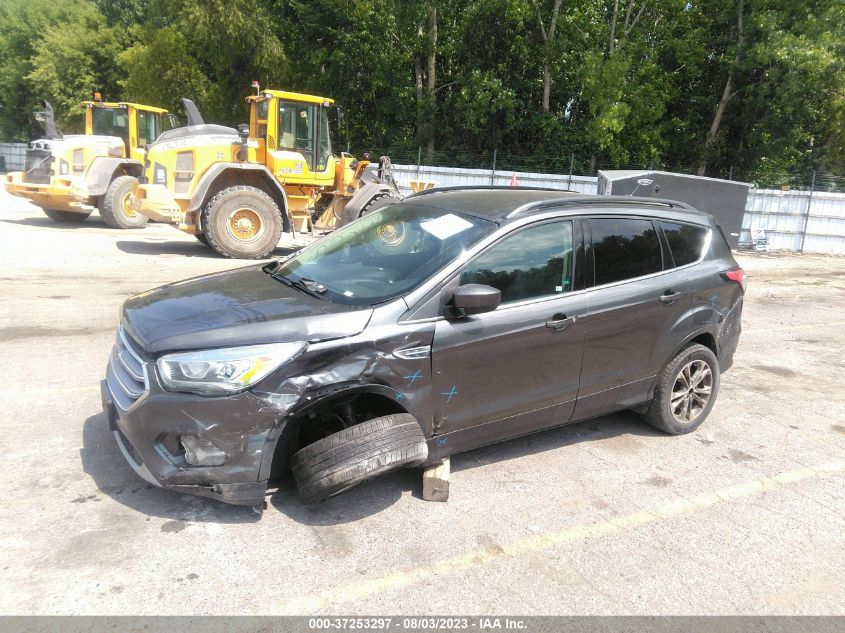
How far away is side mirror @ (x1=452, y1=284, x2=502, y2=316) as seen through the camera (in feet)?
Result: 10.8

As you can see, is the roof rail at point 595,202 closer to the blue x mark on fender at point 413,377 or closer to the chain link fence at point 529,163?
the blue x mark on fender at point 413,377

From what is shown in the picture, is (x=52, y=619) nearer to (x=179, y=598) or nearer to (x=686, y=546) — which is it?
(x=179, y=598)

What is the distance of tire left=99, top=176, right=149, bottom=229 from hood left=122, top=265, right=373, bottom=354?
1275 centimetres

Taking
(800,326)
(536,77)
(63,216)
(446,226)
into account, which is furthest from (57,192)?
(536,77)

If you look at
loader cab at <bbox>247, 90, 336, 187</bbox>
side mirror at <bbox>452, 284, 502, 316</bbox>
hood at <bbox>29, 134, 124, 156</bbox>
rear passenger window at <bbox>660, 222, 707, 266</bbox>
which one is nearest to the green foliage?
hood at <bbox>29, 134, 124, 156</bbox>

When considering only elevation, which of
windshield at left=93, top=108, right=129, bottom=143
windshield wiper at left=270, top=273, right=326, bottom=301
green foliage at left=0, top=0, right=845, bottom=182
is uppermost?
green foliage at left=0, top=0, right=845, bottom=182

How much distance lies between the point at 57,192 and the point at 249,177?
19.5ft

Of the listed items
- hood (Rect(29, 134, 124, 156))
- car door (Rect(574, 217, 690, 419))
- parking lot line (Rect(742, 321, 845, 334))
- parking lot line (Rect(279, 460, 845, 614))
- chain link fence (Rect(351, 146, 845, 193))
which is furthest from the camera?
chain link fence (Rect(351, 146, 845, 193))

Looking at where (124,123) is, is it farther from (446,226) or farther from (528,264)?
(528,264)

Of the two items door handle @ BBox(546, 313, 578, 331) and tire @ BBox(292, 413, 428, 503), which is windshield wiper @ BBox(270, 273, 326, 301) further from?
door handle @ BBox(546, 313, 578, 331)

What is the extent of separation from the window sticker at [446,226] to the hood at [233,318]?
0.82 meters

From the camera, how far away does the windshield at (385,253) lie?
3.49m

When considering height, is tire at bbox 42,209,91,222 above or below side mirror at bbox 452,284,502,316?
below

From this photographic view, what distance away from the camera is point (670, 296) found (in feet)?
14.1
